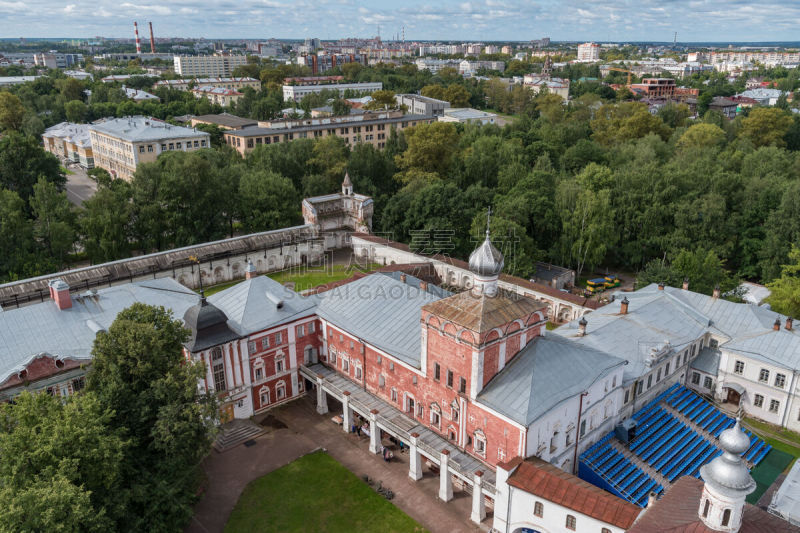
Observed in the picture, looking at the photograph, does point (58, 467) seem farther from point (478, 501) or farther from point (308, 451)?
point (478, 501)

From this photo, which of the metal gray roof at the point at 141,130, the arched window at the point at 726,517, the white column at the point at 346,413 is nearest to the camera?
the arched window at the point at 726,517

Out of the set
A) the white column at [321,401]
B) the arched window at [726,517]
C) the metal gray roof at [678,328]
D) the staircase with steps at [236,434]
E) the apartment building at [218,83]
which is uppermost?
the apartment building at [218,83]

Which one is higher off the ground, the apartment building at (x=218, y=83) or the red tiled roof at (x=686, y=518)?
the apartment building at (x=218, y=83)

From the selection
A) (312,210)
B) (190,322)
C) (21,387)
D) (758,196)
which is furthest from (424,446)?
(758,196)

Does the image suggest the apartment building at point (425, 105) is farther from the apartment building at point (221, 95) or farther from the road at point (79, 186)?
the road at point (79, 186)

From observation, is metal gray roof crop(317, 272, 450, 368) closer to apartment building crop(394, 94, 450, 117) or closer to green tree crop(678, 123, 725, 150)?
green tree crop(678, 123, 725, 150)

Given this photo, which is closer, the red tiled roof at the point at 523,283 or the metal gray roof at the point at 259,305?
the metal gray roof at the point at 259,305

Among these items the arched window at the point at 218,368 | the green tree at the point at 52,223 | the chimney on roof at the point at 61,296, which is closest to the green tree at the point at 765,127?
the arched window at the point at 218,368
